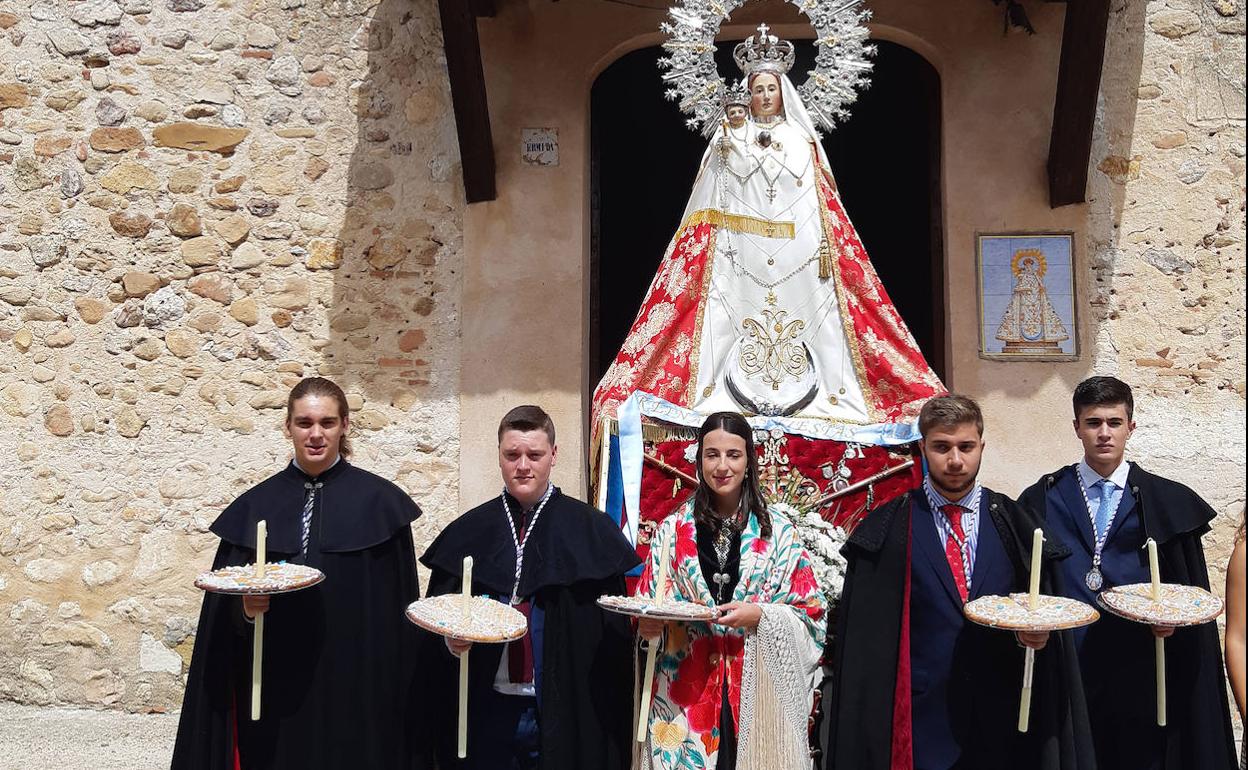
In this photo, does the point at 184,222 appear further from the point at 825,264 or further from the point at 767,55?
the point at 825,264

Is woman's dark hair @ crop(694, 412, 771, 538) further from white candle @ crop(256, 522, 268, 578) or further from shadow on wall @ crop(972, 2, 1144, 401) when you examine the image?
shadow on wall @ crop(972, 2, 1144, 401)

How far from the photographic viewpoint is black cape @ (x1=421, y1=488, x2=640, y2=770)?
3.29 m

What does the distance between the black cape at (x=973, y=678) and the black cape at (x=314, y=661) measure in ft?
3.97

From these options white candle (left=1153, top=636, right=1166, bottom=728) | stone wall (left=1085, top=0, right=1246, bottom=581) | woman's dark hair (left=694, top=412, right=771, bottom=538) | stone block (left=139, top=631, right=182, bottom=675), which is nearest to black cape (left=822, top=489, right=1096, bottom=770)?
woman's dark hair (left=694, top=412, right=771, bottom=538)

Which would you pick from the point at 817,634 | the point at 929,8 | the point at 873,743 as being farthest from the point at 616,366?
the point at 929,8

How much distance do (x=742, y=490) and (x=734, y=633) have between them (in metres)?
0.39

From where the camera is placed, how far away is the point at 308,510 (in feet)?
11.8

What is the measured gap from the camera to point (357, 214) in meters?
6.14

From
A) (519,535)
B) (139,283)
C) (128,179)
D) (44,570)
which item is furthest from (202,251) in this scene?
(519,535)

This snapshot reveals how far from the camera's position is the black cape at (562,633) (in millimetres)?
3291

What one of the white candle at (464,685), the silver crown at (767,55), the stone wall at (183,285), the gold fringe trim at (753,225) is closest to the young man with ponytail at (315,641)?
the white candle at (464,685)

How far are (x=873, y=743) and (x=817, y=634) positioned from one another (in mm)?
364

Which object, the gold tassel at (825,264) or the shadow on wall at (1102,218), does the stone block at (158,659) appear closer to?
the gold tassel at (825,264)

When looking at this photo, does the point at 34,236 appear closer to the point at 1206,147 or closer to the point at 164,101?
the point at 164,101
